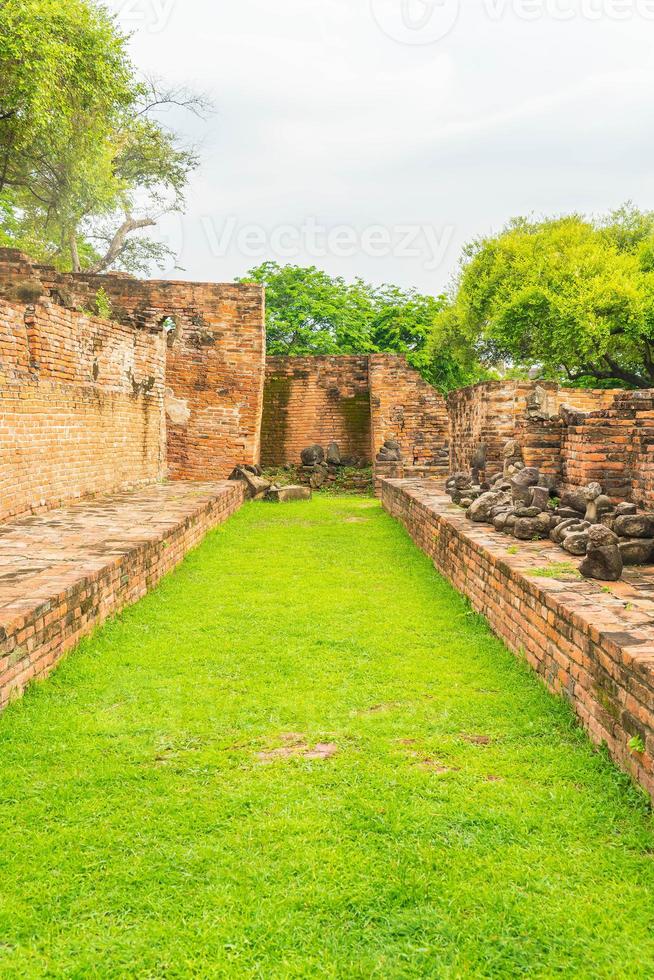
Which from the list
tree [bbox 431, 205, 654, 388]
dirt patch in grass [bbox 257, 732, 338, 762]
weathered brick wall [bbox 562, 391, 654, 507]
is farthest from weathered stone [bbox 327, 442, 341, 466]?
dirt patch in grass [bbox 257, 732, 338, 762]

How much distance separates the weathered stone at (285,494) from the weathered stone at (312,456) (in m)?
3.07

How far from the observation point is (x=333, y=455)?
15.5 m

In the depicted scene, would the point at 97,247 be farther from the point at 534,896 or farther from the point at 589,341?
the point at 534,896

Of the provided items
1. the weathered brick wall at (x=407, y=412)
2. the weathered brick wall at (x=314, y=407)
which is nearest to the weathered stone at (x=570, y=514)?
the weathered brick wall at (x=407, y=412)

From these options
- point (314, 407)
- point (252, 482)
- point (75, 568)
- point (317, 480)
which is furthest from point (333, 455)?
point (75, 568)

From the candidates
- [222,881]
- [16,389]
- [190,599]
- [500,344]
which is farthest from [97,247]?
[222,881]

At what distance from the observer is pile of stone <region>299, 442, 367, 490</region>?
14.9 m

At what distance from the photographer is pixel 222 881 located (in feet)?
6.21

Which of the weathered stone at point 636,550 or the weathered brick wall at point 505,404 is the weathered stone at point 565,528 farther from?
the weathered brick wall at point 505,404

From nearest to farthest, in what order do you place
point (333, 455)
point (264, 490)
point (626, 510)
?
point (626, 510), point (264, 490), point (333, 455)

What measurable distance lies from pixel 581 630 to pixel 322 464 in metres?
12.6

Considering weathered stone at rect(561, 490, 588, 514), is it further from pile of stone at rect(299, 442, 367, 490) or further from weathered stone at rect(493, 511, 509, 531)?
pile of stone at rect(299, 442, 367, 490)

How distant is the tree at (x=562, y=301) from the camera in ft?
54.5

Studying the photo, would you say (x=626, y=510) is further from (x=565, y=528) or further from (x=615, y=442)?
(x=615, y=442)
